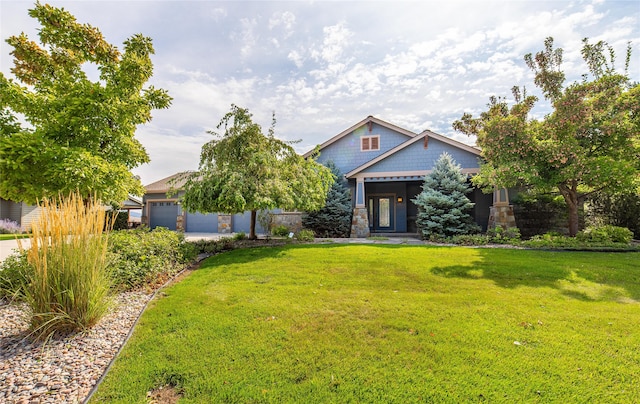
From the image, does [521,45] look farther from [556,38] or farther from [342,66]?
[342,66]

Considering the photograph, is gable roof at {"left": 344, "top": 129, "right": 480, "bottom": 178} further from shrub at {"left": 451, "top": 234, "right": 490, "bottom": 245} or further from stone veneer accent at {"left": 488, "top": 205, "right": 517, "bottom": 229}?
shrub at {"left": 451, "top": 234, "right": 490, "bottom": 245}

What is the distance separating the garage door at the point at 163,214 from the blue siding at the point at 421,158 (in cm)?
1388

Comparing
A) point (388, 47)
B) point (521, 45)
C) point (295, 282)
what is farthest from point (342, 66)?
point (295, 282)

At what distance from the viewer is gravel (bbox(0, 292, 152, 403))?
8.57ft

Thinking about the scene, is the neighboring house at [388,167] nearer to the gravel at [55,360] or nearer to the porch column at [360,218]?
the porch column at [360,218]

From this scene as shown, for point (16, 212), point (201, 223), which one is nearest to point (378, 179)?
point (201, 223)

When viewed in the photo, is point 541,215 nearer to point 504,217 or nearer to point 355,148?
point 504,217

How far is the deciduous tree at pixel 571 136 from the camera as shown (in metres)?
8.62

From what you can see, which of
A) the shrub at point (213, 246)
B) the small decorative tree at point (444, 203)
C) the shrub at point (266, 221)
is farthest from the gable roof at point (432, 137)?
the shrub at point (213, 246)

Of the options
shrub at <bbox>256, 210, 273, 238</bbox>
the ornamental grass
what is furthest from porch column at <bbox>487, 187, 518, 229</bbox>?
the ornamental grass

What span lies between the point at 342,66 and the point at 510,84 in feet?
29.7

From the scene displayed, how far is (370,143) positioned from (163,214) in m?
15.2

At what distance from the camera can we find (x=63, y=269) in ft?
11.1

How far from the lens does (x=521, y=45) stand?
10.1 m
